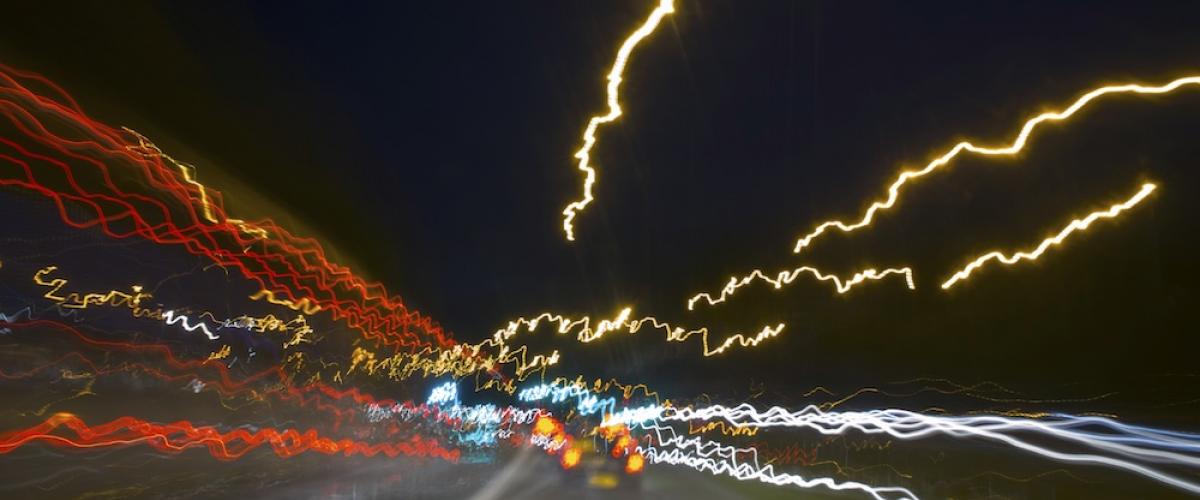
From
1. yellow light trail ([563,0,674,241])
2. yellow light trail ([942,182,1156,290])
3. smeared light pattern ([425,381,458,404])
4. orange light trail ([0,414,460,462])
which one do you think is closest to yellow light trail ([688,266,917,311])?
yellow light trail ([942,182,1156,290])

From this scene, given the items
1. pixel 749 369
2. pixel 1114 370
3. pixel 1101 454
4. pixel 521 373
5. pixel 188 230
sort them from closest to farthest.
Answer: pixel 1101 454
pixel 188 230
pixel 1114 370
pixel 749 369
pixel 521 373

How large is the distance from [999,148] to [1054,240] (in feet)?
12.3

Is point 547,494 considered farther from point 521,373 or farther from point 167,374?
point 521,373

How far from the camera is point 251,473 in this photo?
20062mm

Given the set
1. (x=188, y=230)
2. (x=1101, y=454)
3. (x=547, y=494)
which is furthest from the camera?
(x=547, y=494)

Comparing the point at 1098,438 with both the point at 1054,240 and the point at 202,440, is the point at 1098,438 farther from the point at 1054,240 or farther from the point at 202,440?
the point at 202,440

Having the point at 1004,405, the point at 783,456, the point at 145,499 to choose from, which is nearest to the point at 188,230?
the point at 145,499

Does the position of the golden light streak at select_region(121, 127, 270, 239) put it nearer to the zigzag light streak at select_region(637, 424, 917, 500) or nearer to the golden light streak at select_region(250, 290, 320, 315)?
the golden light streak at select_region(250, 290, 320, 315)

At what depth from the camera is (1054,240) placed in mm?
14148

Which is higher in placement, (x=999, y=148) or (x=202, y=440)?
(x=999, y=148)

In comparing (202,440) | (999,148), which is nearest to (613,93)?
(999,148)

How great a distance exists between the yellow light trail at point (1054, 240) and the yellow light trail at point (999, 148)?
2.09 metres

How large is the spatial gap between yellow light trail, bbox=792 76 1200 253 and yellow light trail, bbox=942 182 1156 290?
6.87 feet

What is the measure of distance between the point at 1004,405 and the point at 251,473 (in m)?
15.0
